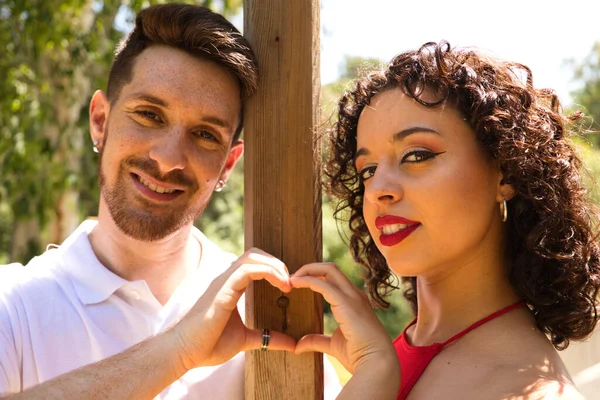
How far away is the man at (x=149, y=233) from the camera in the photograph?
2145mm

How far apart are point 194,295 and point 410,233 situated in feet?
2.97

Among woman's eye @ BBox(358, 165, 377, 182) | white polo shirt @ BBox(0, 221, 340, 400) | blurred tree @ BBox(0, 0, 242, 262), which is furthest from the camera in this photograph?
blurred tree @ BBox(0, 0, 242, 262)

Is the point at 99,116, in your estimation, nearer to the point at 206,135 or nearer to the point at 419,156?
the point at 206,135

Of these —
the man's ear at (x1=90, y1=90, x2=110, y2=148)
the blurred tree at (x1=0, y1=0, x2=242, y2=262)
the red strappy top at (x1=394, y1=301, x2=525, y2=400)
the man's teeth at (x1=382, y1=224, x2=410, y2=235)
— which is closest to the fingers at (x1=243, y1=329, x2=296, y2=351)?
the red strappy top at (x1=394, y1=301, x2=525, y2=400)

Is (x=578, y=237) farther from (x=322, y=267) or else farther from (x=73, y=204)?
(x=73, y=204)

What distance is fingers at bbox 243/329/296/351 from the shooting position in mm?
2047

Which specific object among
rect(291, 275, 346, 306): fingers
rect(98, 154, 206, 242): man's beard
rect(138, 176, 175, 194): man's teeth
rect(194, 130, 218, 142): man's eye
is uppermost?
rect(194, 130, 218, 142): man's eye

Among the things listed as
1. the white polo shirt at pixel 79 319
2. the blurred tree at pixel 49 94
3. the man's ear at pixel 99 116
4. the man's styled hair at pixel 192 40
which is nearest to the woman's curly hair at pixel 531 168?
the man's styled hair at pixel 192 40

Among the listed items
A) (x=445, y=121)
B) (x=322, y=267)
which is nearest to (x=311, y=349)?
(x=322, y=267)

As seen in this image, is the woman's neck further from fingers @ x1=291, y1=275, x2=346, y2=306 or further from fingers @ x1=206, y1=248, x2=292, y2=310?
fingers @ x1=206, y1=248, x2=292, y2=310

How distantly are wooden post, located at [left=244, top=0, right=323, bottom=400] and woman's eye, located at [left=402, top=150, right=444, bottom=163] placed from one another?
14.0 inches

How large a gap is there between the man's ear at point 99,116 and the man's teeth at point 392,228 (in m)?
1.12

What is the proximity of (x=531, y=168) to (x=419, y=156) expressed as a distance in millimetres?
294

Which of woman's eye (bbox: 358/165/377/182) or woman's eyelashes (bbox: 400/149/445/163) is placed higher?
woman's eyelashes (bbox: 400/149/445/163)
